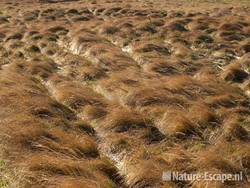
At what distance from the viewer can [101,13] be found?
2803 centimetres

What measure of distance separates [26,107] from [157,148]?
3.36 metres

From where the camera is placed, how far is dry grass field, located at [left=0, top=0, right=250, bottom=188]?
740 centimetres

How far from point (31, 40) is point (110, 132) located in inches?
452

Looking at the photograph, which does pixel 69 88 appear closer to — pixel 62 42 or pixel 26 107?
pixel 26 107

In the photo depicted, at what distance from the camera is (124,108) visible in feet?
33.7

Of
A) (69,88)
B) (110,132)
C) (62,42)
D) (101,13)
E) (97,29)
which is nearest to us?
(110,132)

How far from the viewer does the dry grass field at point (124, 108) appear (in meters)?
7.40

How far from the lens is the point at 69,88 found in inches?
464

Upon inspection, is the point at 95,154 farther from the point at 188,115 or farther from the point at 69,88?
the point at 69,88

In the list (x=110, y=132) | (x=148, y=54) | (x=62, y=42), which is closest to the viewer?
(x=110, y=132)

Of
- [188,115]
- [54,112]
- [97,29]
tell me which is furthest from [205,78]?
[97,29]

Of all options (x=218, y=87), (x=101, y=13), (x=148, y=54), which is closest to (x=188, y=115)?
(x=218, y=87)

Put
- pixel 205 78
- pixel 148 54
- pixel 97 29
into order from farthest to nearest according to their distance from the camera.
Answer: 1. pixel 97 29
2. pixel 148 54
3. pixel 205 78

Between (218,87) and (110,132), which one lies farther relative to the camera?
(218,87)
